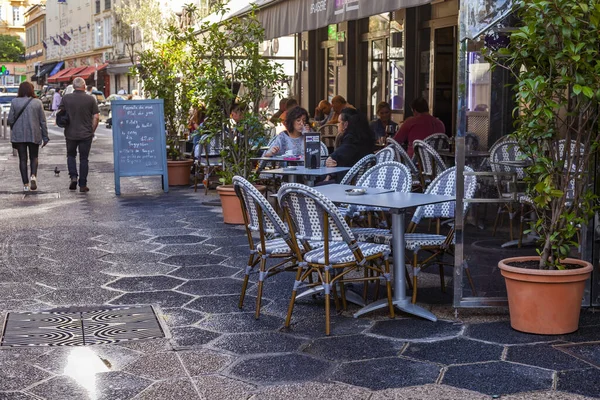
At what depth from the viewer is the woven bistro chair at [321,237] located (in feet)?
17.3

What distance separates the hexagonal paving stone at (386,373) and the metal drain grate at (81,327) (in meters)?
1.29

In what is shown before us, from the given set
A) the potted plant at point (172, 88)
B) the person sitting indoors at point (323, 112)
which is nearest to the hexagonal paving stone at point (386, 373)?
the potted plant at point (172, 88)

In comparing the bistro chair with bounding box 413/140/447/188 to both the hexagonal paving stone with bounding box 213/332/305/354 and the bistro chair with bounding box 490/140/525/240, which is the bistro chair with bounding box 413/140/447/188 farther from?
the hexagonal paving stone with bounding box 213/332/305/354

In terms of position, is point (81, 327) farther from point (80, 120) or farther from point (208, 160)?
point (80, 120)

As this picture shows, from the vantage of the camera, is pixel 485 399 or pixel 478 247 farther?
pixel 478 247

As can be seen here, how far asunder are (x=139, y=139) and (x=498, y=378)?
8990 millimetres

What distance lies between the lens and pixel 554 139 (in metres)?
5.39

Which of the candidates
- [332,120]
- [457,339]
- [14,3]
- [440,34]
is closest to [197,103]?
[332,120]

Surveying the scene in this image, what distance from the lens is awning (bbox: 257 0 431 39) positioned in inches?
286

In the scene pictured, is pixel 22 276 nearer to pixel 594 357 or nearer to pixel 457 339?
pixel 457 339

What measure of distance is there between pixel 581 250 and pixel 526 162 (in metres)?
0.68

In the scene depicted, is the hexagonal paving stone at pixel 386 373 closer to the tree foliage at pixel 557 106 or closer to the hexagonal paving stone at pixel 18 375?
the tree foliage at pixel 557 106

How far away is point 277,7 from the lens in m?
9.98

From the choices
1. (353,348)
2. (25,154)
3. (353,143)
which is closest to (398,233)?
(353,348)
